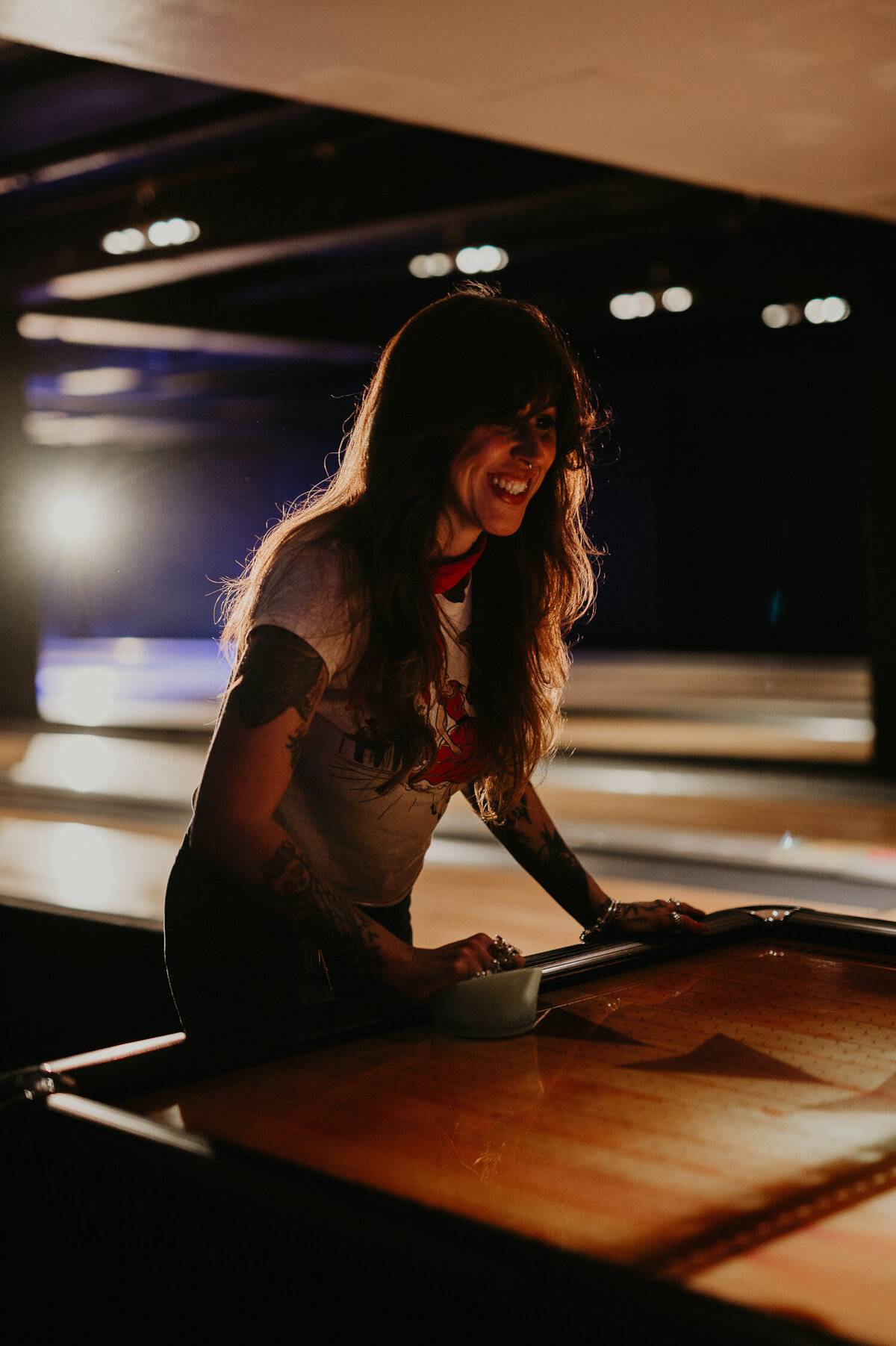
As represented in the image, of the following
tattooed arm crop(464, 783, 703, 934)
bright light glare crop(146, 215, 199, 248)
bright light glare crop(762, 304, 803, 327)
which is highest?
bright light glare crop(762, 304, 803, 327)

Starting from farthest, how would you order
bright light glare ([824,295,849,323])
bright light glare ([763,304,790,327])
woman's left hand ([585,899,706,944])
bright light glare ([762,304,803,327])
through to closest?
bright light glare ([763,304,790,327]) < bright light glare ([762,304,803,327]) < bright light glare ([824,295,849,323]) < woman's left hand ([585,899,706,944])

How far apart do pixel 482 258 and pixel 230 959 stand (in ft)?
22.6

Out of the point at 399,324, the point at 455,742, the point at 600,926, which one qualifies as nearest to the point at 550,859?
the point at 600,926

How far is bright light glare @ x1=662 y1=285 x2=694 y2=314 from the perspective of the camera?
866cm

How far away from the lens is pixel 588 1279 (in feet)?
2.88

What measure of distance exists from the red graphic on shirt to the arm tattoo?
0.27 m

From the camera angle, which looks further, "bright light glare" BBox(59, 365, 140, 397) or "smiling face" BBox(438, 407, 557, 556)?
"bright light glare" BBox(59, 365, 140, 397)

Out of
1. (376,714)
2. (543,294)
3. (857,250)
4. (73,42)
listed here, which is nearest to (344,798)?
(376,714)

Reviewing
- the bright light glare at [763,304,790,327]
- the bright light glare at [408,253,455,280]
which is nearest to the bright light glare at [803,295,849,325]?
the bright light glare at [763,304,790,327]

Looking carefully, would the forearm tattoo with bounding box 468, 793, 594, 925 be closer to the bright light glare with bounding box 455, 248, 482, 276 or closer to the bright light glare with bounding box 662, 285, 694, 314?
the bright light glare with bounding box 455, 248, 482, 276

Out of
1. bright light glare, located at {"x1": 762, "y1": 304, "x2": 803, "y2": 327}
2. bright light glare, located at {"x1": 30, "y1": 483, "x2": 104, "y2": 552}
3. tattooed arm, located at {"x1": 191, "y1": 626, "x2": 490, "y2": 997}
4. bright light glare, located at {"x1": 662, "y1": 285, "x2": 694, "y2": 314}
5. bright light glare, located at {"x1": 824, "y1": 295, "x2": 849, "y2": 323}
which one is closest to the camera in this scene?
tattooed arm, located at {"x1": 191, "y1": 626, "x2": 490, "y2": 997}

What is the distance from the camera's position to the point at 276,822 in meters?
1.44

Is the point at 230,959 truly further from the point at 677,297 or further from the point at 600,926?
the point at 677,297

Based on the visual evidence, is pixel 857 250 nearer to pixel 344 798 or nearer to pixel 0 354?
pixel 0 354
